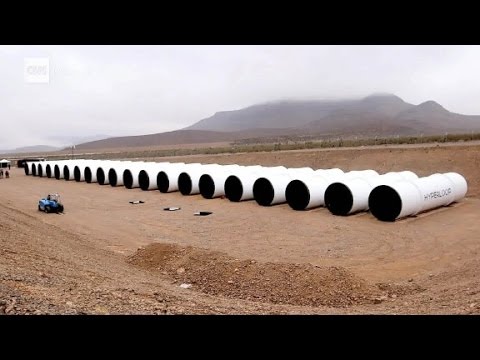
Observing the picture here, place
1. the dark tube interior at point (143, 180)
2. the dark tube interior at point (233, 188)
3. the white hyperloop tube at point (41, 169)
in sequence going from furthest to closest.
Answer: the white hyperloop tube at point (41, 169), the dark tube interior at point (143, 180), the dark tube interior at point (233, 188)

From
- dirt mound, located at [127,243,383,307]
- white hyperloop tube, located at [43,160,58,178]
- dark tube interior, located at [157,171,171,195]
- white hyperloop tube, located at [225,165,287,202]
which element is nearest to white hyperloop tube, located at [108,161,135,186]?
dark tube interior, located at [157,171,171,195]

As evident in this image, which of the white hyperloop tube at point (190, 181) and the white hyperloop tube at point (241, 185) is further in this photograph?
the white hyperloop tube at point (190, 181)

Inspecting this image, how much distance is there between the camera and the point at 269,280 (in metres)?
9.95

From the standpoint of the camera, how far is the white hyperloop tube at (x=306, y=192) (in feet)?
64.6

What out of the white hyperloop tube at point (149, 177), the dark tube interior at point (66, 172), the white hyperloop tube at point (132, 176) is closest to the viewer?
the white hyperloop tube at point (149, 177)

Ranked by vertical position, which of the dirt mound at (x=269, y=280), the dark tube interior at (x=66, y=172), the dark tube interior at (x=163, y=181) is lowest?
the dirt mound at (x=269, y=280)

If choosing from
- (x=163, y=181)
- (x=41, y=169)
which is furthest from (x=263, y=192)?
(x=41, y=169)

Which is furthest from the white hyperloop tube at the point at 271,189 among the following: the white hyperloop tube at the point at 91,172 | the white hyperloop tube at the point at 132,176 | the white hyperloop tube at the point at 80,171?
the white hyperloop tube at the point at 80,171

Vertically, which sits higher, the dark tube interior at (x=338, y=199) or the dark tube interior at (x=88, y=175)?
the dark tube interior at (x=88, y=175)

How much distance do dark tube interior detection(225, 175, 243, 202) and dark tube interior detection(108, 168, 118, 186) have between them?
11873mm

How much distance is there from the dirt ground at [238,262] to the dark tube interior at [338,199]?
45 centimetres

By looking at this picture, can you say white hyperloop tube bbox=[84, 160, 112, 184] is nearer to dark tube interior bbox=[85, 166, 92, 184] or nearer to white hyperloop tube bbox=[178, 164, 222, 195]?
dark tube interior bbox=[85, 166, 92, 184]

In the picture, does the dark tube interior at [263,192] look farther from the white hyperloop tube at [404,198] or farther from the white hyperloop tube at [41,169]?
the white hyperloop tube at [41,169]
